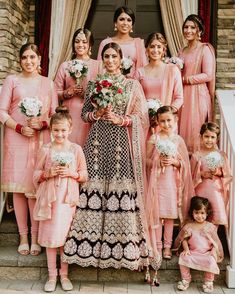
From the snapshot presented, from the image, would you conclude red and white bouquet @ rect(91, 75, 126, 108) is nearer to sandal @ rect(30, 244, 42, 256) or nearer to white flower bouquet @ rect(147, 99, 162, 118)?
white flower bouquet @ rect(147, 99, 162, 118)

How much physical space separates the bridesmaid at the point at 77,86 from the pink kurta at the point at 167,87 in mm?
534

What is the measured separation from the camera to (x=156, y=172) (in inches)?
177

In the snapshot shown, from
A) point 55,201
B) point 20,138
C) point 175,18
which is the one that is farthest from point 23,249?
point 175,18

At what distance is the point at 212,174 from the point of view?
4.56 meters

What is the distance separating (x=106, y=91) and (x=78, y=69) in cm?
73

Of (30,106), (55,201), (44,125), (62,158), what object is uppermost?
(30,106)

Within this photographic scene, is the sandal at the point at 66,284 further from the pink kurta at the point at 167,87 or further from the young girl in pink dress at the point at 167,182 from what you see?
the pink kurta at the point at 167,87

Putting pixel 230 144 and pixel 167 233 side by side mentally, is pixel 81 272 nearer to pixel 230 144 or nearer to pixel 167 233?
pixel 167 233

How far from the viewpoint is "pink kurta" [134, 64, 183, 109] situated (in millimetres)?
4875

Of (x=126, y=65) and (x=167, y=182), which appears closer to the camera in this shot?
(x=167, y=182)

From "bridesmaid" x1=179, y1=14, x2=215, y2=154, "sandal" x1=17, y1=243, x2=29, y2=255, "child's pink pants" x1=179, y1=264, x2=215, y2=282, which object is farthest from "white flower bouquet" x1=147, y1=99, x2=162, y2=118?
"sandal" x1=17, y1=243, x2=29, y2=255

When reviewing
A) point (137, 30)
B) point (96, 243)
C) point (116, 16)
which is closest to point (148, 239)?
point (96, 243)

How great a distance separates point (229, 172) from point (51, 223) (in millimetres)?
1566

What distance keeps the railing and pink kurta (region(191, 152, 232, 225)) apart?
2.3 inches
